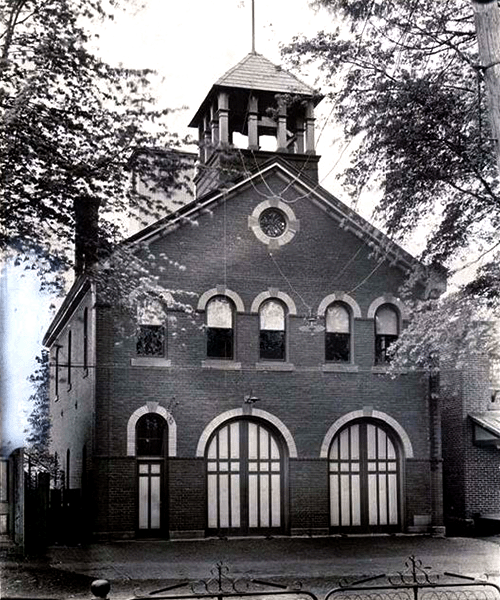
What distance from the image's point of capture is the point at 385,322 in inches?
345

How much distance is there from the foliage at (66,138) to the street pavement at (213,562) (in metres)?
2.38

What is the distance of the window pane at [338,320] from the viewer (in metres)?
8.73

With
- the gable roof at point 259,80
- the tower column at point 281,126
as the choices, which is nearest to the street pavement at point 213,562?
the tower column at point 281,126

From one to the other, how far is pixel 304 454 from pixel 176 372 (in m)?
1.39

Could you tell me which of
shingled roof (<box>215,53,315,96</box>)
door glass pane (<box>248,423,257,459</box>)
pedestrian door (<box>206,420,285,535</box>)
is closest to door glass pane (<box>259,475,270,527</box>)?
pedestrian door (<box>206,420,285,535</box>)

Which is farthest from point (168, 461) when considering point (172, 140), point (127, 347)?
point (172, 140)

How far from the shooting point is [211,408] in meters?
8.57

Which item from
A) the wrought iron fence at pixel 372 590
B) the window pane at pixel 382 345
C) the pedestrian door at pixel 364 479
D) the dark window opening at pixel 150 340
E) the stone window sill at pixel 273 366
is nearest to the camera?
the wrought iron fence at pixel 372 590

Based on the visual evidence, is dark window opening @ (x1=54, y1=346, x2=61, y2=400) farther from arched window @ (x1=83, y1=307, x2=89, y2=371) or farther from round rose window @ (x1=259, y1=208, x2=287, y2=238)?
round rose window @ (x1=259, y1=208, x2=287, y2=238)

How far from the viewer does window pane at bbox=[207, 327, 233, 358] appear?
8555 mm

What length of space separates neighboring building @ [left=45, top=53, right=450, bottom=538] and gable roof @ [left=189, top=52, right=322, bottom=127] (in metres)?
0.02

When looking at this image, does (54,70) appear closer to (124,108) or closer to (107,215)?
(124,108)

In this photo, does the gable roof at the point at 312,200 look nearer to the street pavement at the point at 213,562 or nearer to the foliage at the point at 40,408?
the foliage at the point at 40,408

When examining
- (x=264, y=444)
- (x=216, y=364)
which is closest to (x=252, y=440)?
A: (x=264, y=444)
